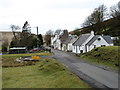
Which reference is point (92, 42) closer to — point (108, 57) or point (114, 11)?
point (108, 57)

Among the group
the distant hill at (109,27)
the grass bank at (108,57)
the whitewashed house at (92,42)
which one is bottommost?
the grass bank at (108,57)

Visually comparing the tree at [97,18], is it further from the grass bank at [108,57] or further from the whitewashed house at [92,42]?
the grass bank at [108,57]

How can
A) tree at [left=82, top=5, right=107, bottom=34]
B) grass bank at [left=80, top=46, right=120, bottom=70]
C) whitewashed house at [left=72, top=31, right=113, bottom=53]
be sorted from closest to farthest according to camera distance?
1. grass bank at [left=80, top=46, right=120, bottom=70]
2. whitewashed house at [left=72, top=31, right=113, bottom=53]
3. tree at [left=82, top=5, right=107, bottom=34]

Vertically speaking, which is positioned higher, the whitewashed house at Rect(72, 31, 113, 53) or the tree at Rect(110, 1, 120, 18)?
the tree at Rect(110, 1, 120, 18)

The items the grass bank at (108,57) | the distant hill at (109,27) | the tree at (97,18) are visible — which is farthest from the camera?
the tree at (97,18)

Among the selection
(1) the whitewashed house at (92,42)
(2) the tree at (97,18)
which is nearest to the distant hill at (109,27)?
(2) the tree at (97,18)

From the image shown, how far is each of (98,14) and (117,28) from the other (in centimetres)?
1361

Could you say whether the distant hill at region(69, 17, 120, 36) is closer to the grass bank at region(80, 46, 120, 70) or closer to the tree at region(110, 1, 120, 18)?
the tree at region(110, 1, 120, 18)

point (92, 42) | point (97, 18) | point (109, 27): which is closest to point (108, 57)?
Result: point (92, 42)

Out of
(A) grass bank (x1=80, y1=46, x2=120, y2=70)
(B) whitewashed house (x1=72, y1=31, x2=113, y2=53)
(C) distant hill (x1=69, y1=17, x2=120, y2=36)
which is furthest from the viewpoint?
(C) distant hill (x1=69, y1=17, x2=120, y2=36)

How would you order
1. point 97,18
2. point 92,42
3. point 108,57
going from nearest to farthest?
point 108,57, point 92,42, point 97,18

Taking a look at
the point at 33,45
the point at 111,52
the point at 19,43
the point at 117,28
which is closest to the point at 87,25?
the point at 117,28

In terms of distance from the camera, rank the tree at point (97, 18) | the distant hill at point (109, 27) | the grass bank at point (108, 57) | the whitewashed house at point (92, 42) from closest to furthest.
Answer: the grass bank at point (108, 57), the whitewashed house at point (92, 42), the distant hill at point (109, 27), the tree at point (97, 18)

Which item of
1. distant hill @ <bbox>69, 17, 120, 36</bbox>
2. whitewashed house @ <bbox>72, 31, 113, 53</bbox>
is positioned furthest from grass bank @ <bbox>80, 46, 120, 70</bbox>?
distant hill @ <bbox>69, 17, 120, 36</bbox>
